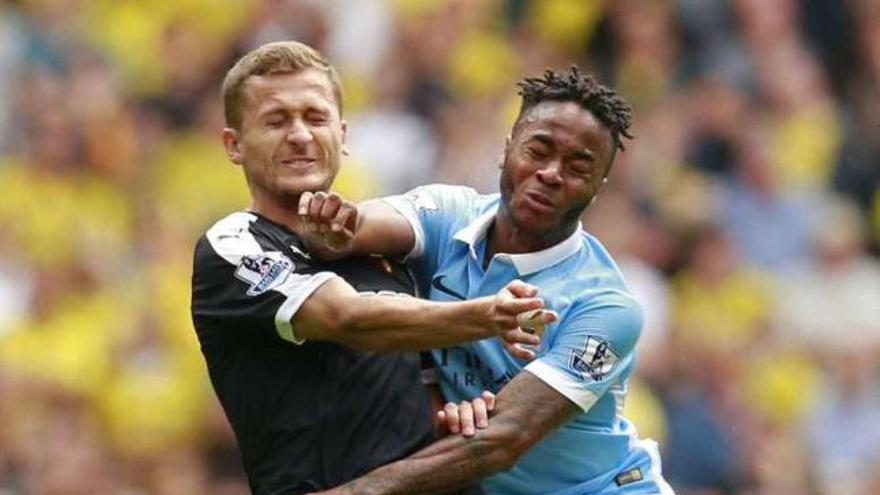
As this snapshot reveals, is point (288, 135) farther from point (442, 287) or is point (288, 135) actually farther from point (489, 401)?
point (489, 401)

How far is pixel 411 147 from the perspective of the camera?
12.8 metres

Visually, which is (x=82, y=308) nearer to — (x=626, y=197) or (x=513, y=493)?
(x=626, y=197)

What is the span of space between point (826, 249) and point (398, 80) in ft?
8.44

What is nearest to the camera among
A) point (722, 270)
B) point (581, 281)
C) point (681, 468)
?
point (581, 281)

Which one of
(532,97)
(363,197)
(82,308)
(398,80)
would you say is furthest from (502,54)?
(532,97)

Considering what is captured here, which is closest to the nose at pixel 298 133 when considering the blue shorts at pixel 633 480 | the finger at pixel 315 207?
the finger at pixel 315 207

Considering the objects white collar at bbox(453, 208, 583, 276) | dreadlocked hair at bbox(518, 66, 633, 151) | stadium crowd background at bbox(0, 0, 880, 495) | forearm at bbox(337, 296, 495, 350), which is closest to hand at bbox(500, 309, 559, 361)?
forearm at bbox(337, 296, 495, 350)

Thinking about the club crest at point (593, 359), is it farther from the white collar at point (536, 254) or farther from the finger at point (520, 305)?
the finger at point (520, 305)

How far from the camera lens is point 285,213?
23.2 ft

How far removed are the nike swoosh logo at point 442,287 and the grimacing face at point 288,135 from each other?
47cm

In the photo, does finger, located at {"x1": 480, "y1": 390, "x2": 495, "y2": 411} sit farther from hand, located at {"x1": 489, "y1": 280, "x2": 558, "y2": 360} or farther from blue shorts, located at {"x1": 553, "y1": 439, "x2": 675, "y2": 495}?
hand, located at {"x1": 489, "y1": 280, "x2": 558, "y2": 360}

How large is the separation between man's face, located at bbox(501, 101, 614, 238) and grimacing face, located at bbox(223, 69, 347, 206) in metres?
0.56

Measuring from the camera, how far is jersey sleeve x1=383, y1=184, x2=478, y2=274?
7.30m

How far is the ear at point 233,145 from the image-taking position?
282 inches
